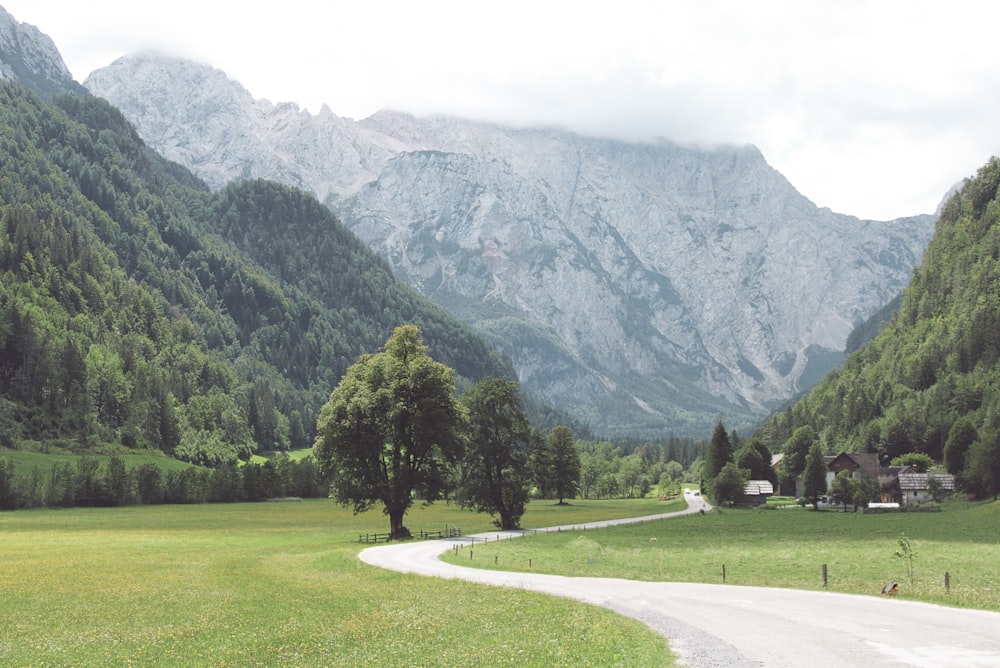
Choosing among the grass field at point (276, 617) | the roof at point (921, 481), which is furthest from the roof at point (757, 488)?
the grass field at point (276, 617)

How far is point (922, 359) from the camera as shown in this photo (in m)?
191

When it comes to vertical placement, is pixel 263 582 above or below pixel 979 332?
below

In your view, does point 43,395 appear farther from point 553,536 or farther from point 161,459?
point 553,536

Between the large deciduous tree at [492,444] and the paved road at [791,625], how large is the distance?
151ft

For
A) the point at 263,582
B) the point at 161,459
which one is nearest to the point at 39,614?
the point at 263,582

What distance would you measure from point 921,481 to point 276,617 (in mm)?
141951

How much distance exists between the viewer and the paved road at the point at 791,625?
2300 centimetres

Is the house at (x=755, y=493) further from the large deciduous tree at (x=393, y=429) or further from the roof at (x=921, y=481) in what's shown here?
the large deciduous tree at (x=393, y=429)

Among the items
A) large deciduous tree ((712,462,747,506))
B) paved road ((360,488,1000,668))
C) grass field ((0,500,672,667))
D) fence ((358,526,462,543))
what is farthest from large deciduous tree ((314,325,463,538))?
large deciduous tree ((712,462,747,506))

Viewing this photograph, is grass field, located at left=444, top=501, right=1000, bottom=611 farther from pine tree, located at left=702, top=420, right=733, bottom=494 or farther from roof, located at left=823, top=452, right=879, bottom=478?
pine tree, located at left=702, top=420, right=733, bottom=494

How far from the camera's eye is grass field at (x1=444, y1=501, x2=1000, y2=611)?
145 feet

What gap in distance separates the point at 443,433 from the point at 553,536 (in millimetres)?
14676

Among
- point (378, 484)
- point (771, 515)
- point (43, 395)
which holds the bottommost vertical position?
point (771, 515)

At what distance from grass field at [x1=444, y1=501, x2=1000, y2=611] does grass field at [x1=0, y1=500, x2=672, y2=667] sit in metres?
13.0
